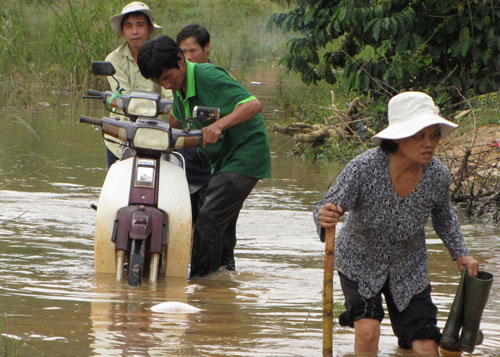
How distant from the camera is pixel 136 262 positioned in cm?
521

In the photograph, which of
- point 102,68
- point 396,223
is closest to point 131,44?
point 102,68

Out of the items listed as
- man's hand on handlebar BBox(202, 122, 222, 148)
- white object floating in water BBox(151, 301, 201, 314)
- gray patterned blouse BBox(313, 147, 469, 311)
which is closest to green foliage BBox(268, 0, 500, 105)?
man's hand on handlebar BBox(202, 122, 222, 148)

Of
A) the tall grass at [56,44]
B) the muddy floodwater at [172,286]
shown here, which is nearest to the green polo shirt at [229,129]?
the muddy floodwater at [172,286]

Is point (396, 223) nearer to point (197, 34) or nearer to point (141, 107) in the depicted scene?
point (141, 107)

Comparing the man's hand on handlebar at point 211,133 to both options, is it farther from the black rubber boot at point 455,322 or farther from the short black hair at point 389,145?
the black rubber boot at point 455,322

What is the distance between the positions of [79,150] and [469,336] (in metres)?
8.00

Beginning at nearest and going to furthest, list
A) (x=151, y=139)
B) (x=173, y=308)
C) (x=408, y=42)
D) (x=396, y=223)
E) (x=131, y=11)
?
(x=396, y=223) < (x=173, y=308) < (x=151, y=139) < (x=131, y=11) < (x=408, y=42)

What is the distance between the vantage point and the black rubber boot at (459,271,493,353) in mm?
3809

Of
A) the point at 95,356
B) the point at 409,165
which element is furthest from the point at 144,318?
the point at 409,165

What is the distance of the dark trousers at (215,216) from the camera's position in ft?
18.4

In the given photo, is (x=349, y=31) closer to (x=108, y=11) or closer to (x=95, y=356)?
(x=108, y=11)

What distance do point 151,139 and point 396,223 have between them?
1.88m

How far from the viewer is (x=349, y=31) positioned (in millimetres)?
11961

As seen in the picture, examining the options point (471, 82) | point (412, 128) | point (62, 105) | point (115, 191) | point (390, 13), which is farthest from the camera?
point (62, 105)
